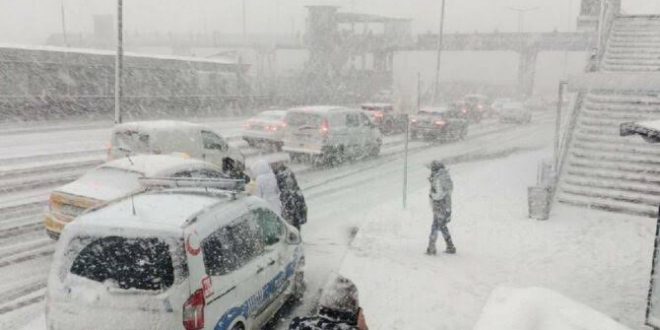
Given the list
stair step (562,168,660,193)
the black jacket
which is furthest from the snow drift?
stair step (562,168,660,193)

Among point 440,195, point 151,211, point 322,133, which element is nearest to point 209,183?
point 151,211

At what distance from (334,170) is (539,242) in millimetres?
8048

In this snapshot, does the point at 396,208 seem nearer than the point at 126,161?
No

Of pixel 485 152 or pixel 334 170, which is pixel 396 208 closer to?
pixel 334 170

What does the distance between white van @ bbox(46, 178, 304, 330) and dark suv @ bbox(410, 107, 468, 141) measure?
20922 mm

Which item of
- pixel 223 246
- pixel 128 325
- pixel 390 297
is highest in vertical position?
pixel 223 246

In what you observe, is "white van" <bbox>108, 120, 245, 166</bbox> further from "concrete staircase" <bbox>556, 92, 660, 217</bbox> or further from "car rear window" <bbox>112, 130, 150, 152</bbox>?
"concrete staircase" <bbox>556, 92, 660, 217</bbox>

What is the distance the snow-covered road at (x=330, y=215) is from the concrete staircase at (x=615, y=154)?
13.1 ft

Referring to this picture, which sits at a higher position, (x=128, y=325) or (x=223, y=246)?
(x=223, y=246)

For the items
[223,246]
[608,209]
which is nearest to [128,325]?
[223,246]

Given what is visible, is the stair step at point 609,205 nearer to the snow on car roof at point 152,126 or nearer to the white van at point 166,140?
the white van at point 166,140

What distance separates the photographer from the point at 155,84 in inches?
1358

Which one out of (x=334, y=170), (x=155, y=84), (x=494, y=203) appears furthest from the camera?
(x=155, y=84)

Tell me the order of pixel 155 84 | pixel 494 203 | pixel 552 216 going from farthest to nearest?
pixel 155 84 → pixel 494 203 → pixel 552 216
